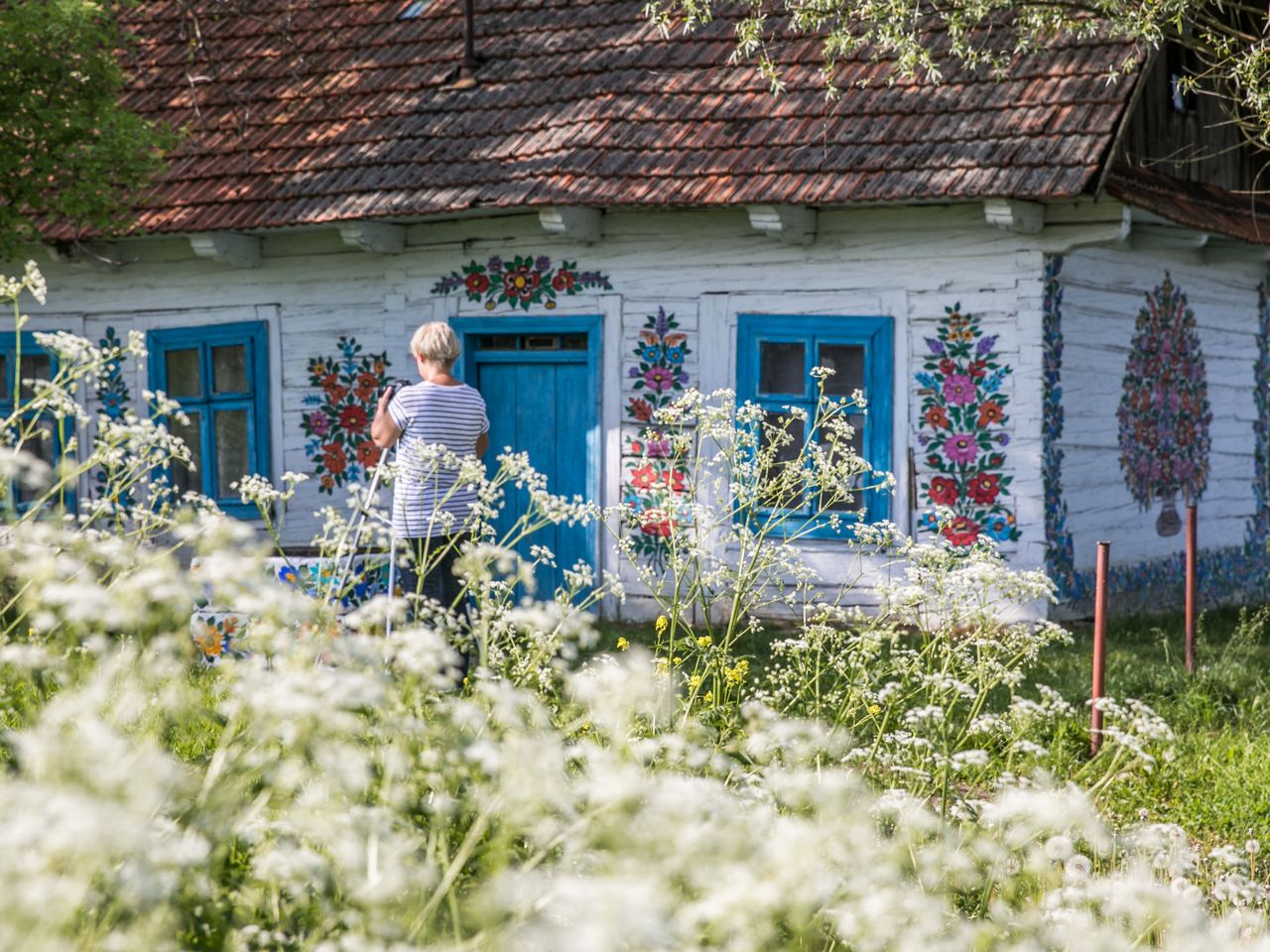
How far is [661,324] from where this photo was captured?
10.3 metres

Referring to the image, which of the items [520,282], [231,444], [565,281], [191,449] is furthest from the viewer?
[191,449]

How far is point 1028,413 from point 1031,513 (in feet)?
1.97

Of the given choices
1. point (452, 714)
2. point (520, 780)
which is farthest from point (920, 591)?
point (520, 780)

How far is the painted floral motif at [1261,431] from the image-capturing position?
41.2 feet

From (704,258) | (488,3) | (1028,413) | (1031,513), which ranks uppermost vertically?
(488,3)

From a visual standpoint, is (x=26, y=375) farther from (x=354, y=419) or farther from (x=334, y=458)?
(x=354, y=419)

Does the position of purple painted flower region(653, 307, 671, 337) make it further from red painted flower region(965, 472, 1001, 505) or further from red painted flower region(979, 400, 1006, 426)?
red painted flower region(965, 472, 1001, 505)

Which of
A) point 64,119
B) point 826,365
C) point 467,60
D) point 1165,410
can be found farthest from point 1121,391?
point 64,119

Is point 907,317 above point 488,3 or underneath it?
underneath

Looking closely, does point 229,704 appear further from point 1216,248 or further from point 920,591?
point 1216,248

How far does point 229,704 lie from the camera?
89.6 inches

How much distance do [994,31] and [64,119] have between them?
5653 millimetres

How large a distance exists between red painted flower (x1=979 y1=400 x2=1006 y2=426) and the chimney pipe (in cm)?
416

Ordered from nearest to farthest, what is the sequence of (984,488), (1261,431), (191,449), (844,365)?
(984,488) → (844,365) → (191,449) → (1261,431)
